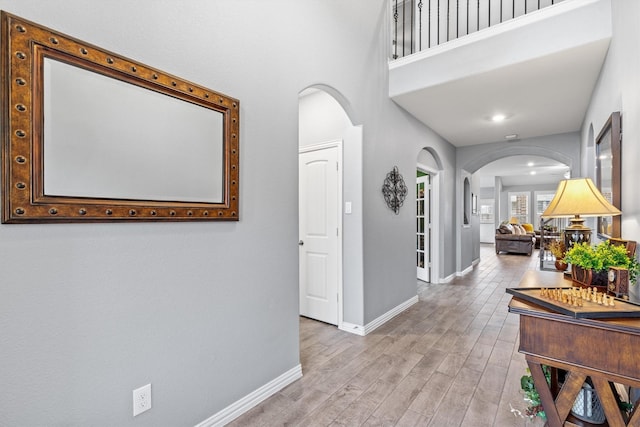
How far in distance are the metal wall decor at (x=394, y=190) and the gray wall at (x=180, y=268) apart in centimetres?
107

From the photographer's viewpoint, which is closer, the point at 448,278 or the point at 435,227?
the point at 435,227

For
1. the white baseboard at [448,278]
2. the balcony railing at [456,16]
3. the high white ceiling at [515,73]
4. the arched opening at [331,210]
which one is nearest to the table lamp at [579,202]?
the high white ceiling at [515,73]

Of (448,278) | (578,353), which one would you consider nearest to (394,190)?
(578,353)

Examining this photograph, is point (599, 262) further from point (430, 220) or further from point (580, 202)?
point (430, 220)

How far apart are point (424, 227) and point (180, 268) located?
15.3ft

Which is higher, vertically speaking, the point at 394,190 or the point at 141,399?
the point at 394,190

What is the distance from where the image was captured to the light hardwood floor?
6.24 ft

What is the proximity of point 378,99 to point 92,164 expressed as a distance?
279 centimetres

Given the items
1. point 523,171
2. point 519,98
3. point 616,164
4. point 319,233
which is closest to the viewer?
point 616,164

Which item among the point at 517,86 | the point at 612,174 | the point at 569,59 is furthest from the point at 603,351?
the point at 517,86

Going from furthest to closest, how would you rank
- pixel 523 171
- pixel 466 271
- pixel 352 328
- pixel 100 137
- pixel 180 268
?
pixel 523 171 < pixel 466 271 < pixel 352 328 < pixel 180 268 < pixel 100 137

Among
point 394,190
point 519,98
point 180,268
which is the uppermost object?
point 519,98

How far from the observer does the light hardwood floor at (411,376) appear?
1.90 metres

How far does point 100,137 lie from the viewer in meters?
1.31
